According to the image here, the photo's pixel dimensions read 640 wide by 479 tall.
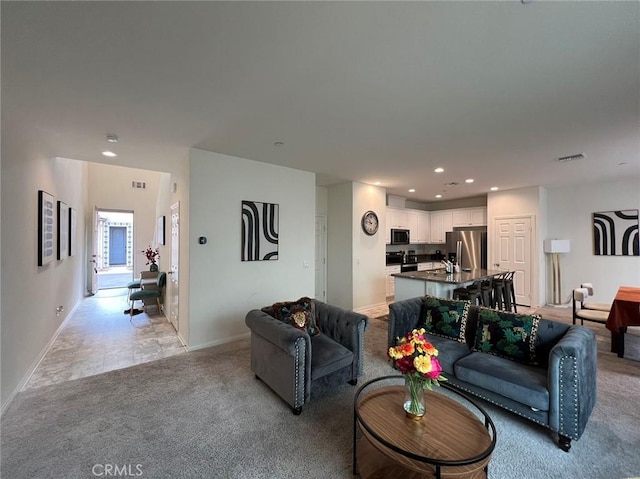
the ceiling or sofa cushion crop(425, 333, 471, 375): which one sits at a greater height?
the ceiling

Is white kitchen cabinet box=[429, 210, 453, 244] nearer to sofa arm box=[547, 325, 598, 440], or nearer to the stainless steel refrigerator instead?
the stainless steel refrigerator

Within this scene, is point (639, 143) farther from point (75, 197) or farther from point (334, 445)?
point (75, 197)

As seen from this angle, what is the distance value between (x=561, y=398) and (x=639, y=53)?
2.41 metres

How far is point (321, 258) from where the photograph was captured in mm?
6297

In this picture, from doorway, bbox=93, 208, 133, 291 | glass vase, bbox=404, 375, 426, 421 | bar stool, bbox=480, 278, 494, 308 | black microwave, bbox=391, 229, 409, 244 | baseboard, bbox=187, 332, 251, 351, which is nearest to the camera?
glass vase, bbox=404, 375, 426, 421

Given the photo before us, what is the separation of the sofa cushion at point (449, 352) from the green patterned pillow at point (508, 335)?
6.2 inches

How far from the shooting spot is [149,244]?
8203mm

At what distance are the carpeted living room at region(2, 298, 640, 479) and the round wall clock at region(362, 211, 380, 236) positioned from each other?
11.1ft

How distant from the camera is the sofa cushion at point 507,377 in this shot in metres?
2.01

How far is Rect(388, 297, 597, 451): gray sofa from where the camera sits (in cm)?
190

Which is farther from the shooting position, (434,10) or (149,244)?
(149,244)

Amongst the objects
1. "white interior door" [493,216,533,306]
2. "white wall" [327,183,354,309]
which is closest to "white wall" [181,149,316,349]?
"white wall" [327,183,354,309]

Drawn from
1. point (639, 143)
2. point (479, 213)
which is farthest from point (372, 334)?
point (479, 213)

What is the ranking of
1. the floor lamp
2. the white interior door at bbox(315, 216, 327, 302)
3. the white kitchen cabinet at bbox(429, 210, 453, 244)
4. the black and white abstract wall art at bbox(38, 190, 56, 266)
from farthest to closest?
1. the white kitchen cabinet at bbox(429, 210, 453, 244)
2. the white interior door at bbox(315, 216, 327, 302)
3. the floor lamp
4. the black and white abstract wall art at bbox(38, 190, 56, 266)
